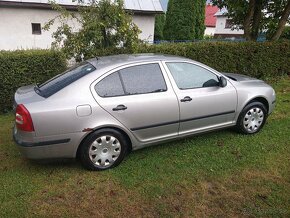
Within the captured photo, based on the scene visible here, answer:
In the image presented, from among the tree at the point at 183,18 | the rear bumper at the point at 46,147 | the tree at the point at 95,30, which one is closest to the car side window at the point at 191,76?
the rear bumper at the point at 46,147

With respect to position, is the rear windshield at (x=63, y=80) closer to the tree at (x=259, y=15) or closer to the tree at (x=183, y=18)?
the tree at (x=259, y=15)

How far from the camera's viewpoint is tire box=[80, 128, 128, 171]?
3.81 m

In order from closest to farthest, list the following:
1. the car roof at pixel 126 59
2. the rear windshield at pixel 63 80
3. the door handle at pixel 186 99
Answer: the rear windshield at pixel 63 80
the car roof at pixel 126 59
the door handle at pixel 186 99

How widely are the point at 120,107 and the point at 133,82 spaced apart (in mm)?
412

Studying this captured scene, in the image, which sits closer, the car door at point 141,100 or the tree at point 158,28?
the car door at point 141,100

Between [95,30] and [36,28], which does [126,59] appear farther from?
[36,28]

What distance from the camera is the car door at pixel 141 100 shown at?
12.6 feet

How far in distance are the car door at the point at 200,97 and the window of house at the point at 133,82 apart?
22 centimetres

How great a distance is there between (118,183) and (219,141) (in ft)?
6.36

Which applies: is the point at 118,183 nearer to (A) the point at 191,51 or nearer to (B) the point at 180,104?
(B) the point at 180,104

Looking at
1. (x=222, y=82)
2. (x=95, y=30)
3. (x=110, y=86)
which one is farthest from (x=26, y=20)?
(x=222, y=82)

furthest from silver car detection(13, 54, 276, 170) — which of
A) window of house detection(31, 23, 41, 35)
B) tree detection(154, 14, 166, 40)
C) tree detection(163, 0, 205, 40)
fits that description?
tree detection(154, 14, 166, 40)

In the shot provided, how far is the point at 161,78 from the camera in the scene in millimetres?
4176

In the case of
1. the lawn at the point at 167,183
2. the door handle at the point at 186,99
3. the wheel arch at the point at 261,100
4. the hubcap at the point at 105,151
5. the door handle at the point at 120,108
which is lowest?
the lawn at the point at 167,183
